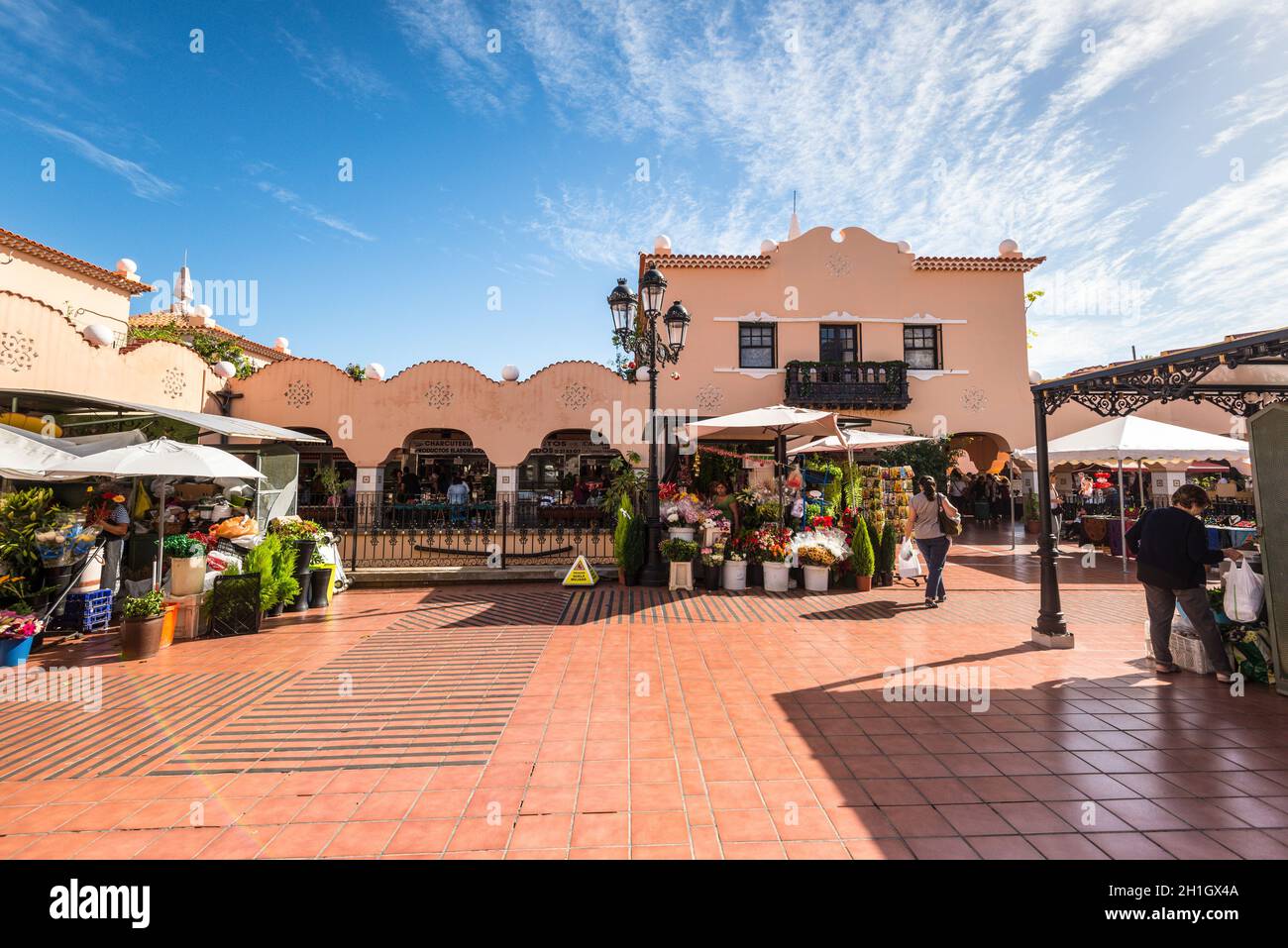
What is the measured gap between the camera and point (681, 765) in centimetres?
325

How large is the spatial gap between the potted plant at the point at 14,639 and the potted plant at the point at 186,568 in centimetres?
116

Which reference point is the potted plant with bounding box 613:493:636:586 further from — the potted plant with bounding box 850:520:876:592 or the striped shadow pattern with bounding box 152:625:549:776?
the potted plant with bounding box 850:520:876:592

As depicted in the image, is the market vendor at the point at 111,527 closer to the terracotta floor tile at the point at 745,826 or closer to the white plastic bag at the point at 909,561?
the terracotta floor tile at the point at 745,826

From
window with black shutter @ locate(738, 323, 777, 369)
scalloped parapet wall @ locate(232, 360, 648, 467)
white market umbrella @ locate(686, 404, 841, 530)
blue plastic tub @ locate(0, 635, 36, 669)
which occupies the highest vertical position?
window with black shutter @ locate(738, 323, 777, 369)

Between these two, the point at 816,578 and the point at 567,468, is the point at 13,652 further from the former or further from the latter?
the point at 567,468

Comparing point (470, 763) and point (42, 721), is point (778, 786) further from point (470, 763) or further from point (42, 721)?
point (42, 721)

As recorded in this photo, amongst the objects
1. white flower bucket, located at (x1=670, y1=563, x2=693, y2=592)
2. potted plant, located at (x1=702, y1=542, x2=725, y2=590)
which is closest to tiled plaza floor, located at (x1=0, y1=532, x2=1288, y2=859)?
white flower bucket, located at (x1=670, y1=563, x2=693, y2=592)

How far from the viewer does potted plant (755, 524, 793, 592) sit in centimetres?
848

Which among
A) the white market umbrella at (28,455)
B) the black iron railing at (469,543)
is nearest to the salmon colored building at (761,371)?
the black iron railing at (469,543)

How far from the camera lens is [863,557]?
335 inches

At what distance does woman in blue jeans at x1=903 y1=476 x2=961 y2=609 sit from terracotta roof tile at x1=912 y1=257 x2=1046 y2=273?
1241 cm

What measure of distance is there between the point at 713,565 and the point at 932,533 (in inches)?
123
